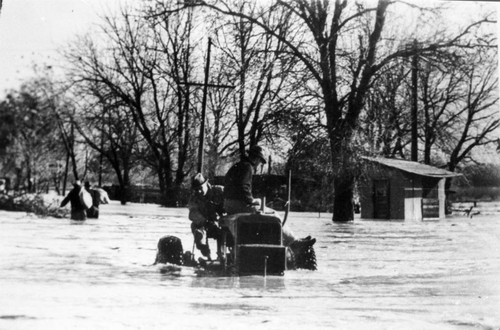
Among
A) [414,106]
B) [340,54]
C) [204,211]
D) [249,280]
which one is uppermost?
[340,54]

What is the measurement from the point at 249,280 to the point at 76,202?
4.13ft

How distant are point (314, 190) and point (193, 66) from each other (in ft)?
4.00

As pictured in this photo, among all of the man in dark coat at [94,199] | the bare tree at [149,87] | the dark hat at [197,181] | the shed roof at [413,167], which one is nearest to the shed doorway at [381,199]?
the shed roof at [413,167]

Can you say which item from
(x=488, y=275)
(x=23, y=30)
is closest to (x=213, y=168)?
(x=23, y=30)

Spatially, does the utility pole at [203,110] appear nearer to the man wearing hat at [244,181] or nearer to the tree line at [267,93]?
the tree line at [267,93]

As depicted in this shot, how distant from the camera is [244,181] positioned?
12.1 feet

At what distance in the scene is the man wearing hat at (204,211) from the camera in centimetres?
373

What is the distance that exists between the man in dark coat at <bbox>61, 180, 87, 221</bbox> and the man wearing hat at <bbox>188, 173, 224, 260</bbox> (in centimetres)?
74

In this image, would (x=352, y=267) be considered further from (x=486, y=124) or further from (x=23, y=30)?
(x=23, y=30)

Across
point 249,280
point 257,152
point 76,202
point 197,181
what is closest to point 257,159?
point 257,152

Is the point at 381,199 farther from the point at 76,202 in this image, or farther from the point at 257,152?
the point at 76,202

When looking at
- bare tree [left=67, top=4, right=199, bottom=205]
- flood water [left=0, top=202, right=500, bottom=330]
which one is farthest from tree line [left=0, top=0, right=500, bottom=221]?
flood water [left=0, top=202, right=500, bottom=330]

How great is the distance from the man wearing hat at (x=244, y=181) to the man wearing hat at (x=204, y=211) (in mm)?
116

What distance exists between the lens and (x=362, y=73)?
13.0ft
